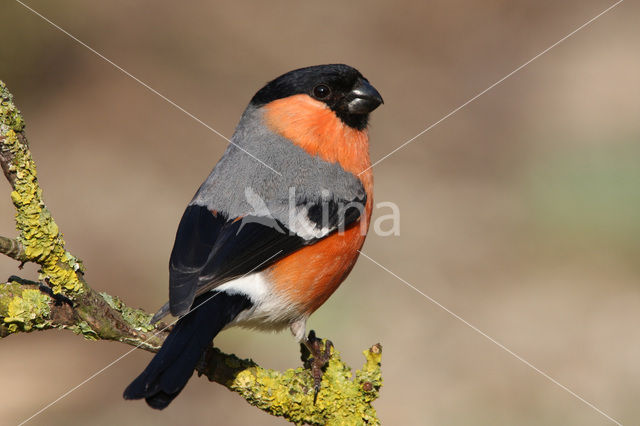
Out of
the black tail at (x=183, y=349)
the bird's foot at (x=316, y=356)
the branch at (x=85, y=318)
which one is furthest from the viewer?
the bird's foot at (x=316, y=356)

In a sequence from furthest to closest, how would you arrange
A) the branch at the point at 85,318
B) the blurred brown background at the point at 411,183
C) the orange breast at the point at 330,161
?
1. the blurred brown background at the point at 411,183
2. the orange breast at the point at 330,161
3. the branch at the point at 85,318

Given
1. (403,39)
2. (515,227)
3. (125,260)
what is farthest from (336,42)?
(125,260)

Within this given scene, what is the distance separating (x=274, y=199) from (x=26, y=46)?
15.7 feet

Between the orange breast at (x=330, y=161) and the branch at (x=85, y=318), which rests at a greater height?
the orange breast at (x=330, y=161)

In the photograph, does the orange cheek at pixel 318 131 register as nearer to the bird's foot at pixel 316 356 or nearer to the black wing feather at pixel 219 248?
the black wing feather at pixel 219 248

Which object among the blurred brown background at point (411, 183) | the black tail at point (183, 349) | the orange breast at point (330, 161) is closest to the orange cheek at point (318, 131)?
the orange breast at point (330, 161)

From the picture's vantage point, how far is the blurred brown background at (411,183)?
5.96m

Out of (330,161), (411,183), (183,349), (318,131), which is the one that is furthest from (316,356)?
(411,183)

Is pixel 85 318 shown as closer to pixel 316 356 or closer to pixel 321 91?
pixel 316 356

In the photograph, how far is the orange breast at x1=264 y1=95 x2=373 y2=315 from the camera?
3.53 meters

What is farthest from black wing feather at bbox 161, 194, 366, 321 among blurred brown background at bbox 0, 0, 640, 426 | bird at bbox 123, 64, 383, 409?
blurred brown background at bbox 0, 0, 640, 426

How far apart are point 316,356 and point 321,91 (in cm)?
160

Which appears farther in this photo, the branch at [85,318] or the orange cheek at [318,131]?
the orange cheek at [318,131]

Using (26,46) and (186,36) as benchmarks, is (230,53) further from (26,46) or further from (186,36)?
(26,46)
